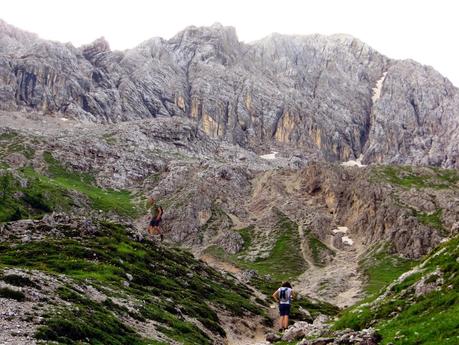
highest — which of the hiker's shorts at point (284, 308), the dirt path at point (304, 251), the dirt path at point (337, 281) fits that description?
the dirt path at point (304, 251)

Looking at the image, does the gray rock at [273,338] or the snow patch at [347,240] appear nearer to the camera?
the gray rock at [273,338]

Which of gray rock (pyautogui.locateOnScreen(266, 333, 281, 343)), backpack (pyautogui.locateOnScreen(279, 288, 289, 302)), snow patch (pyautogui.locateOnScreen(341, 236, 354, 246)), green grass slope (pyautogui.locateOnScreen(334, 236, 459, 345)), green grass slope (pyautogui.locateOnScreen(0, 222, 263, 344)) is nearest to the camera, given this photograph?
green grass slope (pyautogui.locateOnScreen(334, 236, 459, 345))

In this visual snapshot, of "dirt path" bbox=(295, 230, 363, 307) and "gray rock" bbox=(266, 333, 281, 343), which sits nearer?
"gray rock" bbox=(266, 333, 281, 343)

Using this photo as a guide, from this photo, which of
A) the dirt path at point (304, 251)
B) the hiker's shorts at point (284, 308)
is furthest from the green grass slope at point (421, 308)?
the dirt path at point (304, 251)

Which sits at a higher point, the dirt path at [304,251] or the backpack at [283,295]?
the dirt path at [304,251]

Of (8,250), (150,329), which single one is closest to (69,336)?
(150,329)

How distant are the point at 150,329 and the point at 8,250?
98.4 ft

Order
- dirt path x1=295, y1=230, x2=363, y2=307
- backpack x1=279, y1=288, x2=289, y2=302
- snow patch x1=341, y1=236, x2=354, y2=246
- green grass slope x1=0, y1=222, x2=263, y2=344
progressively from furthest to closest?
1. snow patch x1=341, y1=236, x2=354, y2=246
2. dirt path x1=295, y1=230, x2=363, y2=307
3. backpack x1=279, y1=288, x2=289, y2=302
4. green grass slope x1=0, y1=222, x2=263, y2=344

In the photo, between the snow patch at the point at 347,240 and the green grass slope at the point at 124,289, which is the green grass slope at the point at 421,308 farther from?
the snow patch at the point at 347,240

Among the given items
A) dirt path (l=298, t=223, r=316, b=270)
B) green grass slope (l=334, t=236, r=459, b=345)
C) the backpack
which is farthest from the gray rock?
dirt path (l=298, t=223, r=316, b=270)

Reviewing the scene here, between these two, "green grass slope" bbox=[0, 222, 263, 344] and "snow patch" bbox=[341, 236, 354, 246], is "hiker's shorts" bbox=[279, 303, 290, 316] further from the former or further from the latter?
"snow patch" bbox=[341, 236, 354, 246]

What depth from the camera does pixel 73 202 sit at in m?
187

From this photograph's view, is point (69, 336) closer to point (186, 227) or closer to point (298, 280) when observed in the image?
point (298, 280)

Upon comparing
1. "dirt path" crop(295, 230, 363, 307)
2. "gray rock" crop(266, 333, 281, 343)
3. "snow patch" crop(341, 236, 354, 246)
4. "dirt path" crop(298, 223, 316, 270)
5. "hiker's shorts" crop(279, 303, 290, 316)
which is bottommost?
"gray rock" crop(266, 333, 281, 343)
